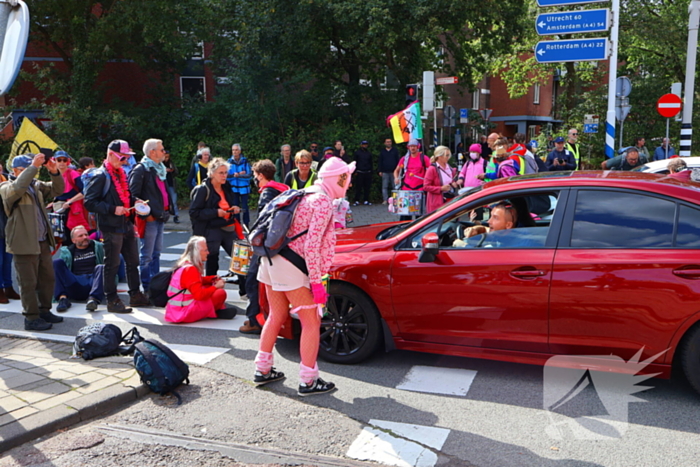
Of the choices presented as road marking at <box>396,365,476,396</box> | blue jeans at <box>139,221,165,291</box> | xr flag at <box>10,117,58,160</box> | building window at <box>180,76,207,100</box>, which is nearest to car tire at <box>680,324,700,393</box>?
road marking at <box>396,365,476,396</box>

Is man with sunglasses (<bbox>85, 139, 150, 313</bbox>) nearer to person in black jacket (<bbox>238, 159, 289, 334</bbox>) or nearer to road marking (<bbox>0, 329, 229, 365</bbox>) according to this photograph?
road marking (<bbox>0, 329, 229, 365</bbox>)

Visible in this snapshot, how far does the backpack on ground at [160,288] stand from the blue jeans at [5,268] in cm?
188

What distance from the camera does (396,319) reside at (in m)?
5.05

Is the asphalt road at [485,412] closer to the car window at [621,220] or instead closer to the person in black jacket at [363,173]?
the car window at [621,220]

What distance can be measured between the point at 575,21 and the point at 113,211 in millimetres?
9505

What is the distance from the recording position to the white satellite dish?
399 centimetres

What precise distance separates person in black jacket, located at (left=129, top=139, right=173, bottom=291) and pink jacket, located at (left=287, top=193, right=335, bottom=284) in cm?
360

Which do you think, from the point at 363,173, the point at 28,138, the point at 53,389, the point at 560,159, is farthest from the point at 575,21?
the point at 53,389

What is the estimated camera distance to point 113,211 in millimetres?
6906

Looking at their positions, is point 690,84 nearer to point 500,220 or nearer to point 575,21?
point 575,21

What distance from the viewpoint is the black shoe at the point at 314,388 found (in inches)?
184

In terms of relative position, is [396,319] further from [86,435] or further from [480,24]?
[480,24]

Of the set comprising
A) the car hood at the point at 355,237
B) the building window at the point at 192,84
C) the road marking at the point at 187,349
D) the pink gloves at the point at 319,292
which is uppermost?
the building window at the point at 192,84

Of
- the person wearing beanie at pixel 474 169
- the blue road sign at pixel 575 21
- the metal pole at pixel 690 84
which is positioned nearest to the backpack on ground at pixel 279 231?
the person wearing beanie at pixel 474 169
